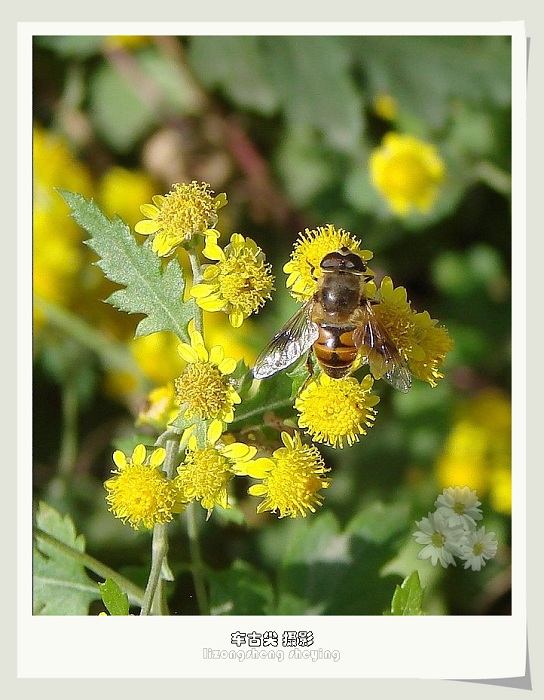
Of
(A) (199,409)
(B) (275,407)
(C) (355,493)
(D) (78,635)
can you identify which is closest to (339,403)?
(B) (275,407)

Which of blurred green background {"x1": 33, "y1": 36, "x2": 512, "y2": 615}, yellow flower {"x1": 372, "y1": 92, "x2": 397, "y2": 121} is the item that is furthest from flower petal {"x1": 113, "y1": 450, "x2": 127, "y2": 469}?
yellow flower {"x1": 372, "y1": 92, "x2": 397, "y2": 121}

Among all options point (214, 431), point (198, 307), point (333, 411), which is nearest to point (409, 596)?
point (333, 411)

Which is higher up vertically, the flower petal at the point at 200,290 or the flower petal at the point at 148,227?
the flower petal at the point at 148,227

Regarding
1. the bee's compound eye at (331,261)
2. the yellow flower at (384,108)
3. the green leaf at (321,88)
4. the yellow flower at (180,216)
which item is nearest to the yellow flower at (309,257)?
the bee's compound eye at (331,261)

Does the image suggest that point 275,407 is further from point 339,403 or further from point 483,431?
point 483,431

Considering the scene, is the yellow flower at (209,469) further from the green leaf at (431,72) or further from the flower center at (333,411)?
the green leaf at (431,72)
